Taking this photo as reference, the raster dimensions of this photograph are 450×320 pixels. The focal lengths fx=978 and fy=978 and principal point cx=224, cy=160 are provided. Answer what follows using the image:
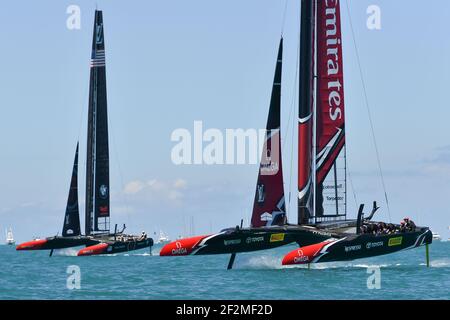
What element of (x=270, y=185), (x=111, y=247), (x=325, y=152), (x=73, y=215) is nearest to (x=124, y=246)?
(x=111, y=247)

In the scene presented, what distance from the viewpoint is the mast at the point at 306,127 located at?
2902 cm

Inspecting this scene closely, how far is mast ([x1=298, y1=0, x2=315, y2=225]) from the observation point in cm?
2902

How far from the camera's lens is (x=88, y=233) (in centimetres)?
5022

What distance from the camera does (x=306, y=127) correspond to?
29.1m

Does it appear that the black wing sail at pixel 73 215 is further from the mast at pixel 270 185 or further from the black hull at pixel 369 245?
the black hull at pixel 369 245

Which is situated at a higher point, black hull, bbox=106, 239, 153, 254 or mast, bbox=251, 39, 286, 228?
mast, bbox=251, 39, 286, 228

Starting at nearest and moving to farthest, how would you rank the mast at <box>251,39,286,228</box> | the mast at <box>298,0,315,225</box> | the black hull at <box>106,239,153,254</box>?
the mast at <box>298,0,315,225</box> < the mast at <box>251,39,286,228</box> < the black hull at <box>106,239,153,254</box>

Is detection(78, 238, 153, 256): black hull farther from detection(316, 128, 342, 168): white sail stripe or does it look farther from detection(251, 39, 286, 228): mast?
detection(316, 128, 342, 168): white sail stripe

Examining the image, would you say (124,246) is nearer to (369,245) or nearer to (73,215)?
(73,215)

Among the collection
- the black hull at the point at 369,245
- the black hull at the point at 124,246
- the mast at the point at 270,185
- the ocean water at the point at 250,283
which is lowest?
the ocean water at the point at 250,283

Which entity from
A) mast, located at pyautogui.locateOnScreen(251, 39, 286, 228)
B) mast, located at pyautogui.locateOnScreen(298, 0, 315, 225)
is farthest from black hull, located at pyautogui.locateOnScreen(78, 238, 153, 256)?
mast, located at pyautogui.locateOnScreen(298, 0, 315, 225)

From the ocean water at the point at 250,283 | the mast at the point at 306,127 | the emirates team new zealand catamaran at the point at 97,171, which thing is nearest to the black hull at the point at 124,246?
the emirates team new zealand catamaran at the point at 97,171
